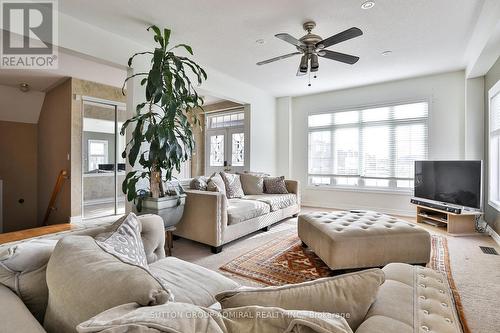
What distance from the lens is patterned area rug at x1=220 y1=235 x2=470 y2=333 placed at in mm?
2367

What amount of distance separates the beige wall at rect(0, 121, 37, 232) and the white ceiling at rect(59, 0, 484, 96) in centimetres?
441

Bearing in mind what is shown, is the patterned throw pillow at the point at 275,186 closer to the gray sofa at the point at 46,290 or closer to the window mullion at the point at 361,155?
the window mullion at the point at 361,155

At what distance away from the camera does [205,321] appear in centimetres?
54

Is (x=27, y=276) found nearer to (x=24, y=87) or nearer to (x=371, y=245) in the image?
(x=371, y=245)

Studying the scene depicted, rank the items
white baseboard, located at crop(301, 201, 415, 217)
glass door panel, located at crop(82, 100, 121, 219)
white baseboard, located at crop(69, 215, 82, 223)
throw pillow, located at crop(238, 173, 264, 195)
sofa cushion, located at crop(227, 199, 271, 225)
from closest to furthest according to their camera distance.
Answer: sofa cushion, located at crop(227, 199, 271, 225) < white baseboard, located at crop(69, 215, 82, 223) < throw pillow, located at crop(238, 173, 264, 195) < glass door panel, located at crop(82, 100, 121, 219) < white baseboard, located at crop(301, 201, 415, 217)

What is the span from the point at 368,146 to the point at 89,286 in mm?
5531

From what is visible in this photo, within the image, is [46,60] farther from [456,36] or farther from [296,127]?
[456,36]

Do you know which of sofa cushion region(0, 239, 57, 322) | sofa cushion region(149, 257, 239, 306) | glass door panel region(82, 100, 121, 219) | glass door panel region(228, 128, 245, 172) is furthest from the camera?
glass door panel region(228, 128, 245, 172)

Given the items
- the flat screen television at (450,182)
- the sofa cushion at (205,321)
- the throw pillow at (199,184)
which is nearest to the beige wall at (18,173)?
the throw pillow at (199,184)

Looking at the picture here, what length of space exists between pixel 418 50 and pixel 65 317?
4.63 m

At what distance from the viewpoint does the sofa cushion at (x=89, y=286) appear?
0.63m

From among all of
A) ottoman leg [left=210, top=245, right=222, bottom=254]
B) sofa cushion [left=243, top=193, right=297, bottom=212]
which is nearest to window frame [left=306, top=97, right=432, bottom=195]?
sofa cushion [left=243, top=193, right=297, bottom=212]

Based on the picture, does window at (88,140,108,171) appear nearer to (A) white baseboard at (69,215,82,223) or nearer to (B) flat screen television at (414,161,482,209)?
(A) white baseboard at (69,215,82,223)

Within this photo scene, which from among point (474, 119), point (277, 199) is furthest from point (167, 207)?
point (474, 119)
